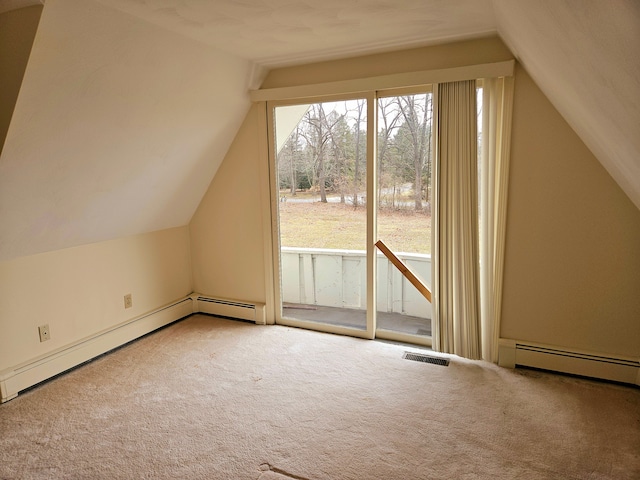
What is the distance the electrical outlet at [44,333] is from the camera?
2.71m

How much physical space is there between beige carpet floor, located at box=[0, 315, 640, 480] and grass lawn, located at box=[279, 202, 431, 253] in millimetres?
875

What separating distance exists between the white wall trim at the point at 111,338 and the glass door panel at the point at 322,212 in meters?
0.48

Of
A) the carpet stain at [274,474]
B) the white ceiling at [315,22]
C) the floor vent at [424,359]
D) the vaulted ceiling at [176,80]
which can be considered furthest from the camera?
the floor vent at [424,359]

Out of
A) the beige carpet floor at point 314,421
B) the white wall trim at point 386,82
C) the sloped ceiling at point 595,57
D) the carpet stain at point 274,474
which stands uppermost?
the white wall trim at point 386,82

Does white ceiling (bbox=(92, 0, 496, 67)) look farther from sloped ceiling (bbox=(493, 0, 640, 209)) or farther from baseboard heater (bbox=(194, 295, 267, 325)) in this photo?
baseboard heater (bbox=(194, 295, 267, 325))

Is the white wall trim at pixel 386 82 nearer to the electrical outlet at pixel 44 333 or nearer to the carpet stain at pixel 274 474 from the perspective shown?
the electrical outlet at pixel 44 333

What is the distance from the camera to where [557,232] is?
→ 2580mm

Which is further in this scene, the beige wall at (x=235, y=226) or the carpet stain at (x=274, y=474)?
the beige wall at (x=235, y=226)

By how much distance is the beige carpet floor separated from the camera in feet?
6.24

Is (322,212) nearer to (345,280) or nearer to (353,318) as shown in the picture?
(345,280)

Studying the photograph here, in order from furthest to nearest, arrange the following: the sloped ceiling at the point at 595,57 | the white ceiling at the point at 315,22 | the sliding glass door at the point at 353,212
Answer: the sliding glass door at the point at 353,212 → the white ceiling at the point at 315,22 → the sloped ceiling at the point at 595,57

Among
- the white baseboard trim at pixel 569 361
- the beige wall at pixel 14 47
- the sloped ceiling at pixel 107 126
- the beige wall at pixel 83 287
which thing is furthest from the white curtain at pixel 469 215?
the beige wall at pixel 83 287

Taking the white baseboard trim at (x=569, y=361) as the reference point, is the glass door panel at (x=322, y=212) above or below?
above

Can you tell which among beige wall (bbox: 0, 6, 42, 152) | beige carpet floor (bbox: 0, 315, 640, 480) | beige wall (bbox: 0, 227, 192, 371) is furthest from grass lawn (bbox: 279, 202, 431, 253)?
beige wall (bbox: 0, 6, 42, 152)
